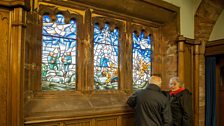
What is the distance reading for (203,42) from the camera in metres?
4.92

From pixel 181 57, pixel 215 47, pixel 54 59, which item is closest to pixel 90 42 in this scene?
pixel 54 59

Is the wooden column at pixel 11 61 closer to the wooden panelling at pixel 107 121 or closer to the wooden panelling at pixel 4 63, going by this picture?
the wooden panelling at pixel 4 63

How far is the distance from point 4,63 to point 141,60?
97.0 inches

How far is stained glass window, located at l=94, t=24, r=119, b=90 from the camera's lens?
3.84 metres

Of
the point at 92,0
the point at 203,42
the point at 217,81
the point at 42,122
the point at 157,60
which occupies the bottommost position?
the point at 42,122

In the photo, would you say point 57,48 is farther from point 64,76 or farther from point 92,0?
point 92,0

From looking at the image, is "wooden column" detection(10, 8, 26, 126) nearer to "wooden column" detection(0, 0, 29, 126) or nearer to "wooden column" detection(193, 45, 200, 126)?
"wooden column" detection(0, 0, 29, 126)

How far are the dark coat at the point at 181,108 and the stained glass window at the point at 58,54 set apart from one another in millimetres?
1325

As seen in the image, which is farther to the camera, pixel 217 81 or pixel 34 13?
pixel 217 81

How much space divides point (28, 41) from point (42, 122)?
2.84 feet

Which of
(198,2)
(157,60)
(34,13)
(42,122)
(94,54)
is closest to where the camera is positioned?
(42,122)

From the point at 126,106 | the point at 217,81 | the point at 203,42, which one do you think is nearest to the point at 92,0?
the point at 126,106

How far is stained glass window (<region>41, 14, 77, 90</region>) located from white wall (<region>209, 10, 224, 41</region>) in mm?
2877

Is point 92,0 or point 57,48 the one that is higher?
point 92,0
